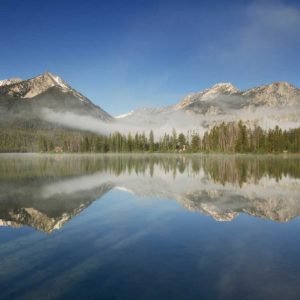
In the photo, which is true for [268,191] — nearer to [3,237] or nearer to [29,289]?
[3,237]

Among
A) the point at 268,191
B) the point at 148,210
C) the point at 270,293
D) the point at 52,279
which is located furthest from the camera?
the point at 268,191

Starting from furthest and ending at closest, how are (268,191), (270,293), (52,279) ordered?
1. (268,191)
2. (52,279)
3. (270,293)

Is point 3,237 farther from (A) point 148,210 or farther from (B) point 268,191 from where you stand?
(B) point 268,191

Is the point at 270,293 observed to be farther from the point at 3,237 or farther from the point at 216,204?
the point at 216,204

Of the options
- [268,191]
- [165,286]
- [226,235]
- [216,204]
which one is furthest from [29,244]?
[268,191]

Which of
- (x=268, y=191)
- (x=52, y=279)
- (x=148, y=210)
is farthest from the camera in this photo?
(x=268, y=191)

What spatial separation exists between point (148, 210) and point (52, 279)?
11660mm

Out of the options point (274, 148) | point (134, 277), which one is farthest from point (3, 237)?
point (274, 148)

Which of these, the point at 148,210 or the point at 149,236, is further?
the point at 148,210

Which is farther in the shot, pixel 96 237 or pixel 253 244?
pixel 96 237

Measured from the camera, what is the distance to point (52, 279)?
10086mm

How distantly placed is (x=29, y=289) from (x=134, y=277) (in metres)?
2.86

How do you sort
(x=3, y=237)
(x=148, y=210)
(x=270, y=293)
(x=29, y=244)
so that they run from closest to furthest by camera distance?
(x=270, y=293) < (x=29, y=244) < (x=3, y=237) < (x=148, y=210)

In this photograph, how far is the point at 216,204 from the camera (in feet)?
73.2
